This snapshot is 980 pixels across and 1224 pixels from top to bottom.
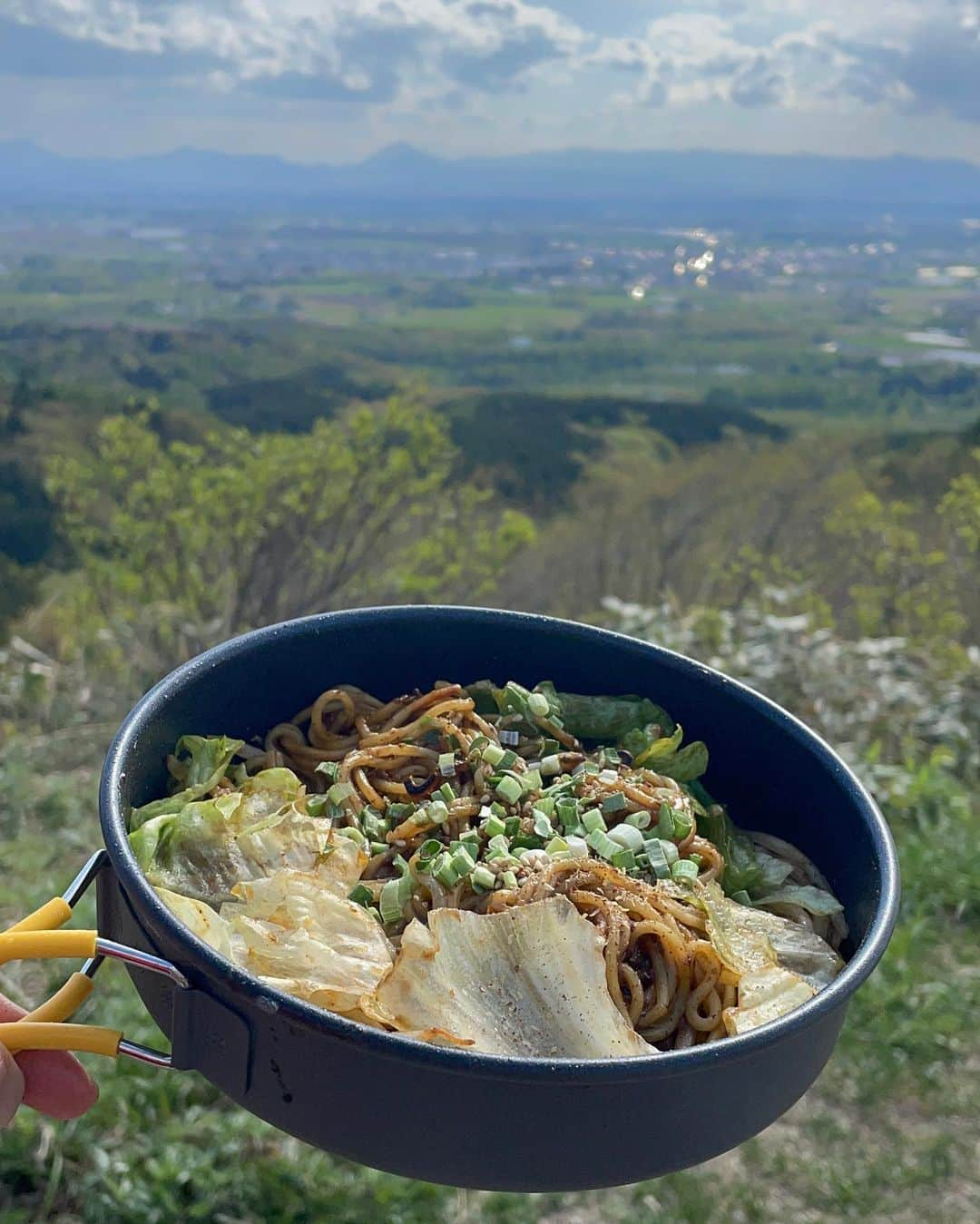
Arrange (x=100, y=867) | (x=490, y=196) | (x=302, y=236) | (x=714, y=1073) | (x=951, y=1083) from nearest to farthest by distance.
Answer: (x=714, y=1073), (x=100, y=867), (x=951, y=1083), (x=302, y=236), (x=490, y=196)

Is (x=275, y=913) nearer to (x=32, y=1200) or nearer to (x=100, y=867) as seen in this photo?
(x=100, y=867)

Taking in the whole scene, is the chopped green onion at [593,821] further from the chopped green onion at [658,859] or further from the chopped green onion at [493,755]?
the chopped green onion at [493,755]

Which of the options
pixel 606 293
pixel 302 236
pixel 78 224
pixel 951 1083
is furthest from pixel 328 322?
pixel 951 1083

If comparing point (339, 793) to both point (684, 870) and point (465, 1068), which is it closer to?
point (684, 870)

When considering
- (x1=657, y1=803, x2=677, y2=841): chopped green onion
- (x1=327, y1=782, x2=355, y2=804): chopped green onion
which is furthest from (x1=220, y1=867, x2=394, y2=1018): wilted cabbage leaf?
(x1=657, y1=803, x2=677, y2=841): chopped green onion

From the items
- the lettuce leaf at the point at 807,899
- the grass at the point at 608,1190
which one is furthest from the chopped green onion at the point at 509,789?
the grass at the point at 608,1190

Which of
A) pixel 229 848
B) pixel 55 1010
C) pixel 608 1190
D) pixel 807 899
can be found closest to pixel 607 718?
pixel 807 899
